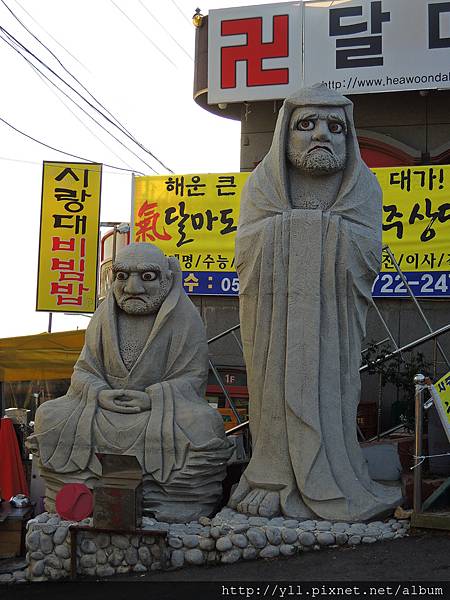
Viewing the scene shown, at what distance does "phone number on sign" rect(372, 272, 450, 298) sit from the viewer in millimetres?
10727

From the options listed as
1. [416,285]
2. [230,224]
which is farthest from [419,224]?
[230,224]

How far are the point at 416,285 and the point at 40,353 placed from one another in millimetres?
4794

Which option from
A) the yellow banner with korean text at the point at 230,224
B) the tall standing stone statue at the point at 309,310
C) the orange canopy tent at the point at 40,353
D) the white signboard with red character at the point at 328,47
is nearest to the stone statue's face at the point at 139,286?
the tall standing stone statue at the point at 309,310

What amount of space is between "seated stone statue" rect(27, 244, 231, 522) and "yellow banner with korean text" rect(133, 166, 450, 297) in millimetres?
4712

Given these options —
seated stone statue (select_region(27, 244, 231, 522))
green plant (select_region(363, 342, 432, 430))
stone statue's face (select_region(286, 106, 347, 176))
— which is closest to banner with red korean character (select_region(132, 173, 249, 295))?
green plant (select_region(363, 342, 432, 430))

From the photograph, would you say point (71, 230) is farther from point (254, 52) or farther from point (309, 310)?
point (309, 310)

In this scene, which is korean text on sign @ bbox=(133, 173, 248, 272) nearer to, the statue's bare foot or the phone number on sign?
the phone number on sign

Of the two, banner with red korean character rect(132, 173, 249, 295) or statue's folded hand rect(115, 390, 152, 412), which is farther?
banner with red korean character rect(132, 173, 249, 295)

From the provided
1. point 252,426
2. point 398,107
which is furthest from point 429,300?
point 252,426

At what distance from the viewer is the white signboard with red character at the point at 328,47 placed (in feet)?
37.3

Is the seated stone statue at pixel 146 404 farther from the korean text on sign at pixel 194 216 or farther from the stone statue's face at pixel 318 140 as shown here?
the korean text on sign at pixel 194 216

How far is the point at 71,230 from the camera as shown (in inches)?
448

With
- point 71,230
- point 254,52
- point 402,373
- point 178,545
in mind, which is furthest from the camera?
point 254,52

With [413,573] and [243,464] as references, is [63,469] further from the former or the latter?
[413,573]
